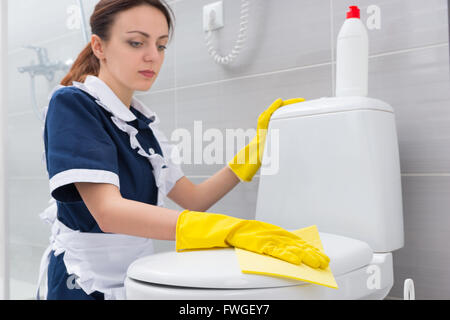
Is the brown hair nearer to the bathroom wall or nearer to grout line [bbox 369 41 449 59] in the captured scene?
the bathroom wall

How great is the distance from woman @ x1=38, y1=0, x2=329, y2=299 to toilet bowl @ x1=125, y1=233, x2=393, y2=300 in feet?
0.14

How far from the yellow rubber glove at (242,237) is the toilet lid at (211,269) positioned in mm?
20

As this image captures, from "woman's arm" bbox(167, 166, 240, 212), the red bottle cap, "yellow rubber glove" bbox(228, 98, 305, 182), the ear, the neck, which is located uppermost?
the red bottle cap

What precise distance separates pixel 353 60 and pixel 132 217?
608 mm

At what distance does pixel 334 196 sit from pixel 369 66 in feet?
1.19

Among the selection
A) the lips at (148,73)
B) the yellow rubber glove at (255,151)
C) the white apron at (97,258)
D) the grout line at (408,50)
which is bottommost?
the white apron at (97,258)

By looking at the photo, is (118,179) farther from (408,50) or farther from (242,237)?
(408,50)

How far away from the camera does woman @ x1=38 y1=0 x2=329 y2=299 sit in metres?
0.74

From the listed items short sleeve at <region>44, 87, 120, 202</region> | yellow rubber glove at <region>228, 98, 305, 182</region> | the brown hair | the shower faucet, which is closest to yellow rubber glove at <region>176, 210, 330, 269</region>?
short sleeve at <region>44, 87, 120, 202</region>

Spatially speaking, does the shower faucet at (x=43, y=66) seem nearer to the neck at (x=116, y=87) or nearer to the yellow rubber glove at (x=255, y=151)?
the neck at (x=116, y=87)

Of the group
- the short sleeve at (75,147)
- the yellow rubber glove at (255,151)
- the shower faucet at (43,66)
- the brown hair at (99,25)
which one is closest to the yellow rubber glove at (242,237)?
the short sleeve at (75,147)

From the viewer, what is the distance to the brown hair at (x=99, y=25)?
1.00 m

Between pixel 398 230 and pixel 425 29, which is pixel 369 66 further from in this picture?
pixel 398 230

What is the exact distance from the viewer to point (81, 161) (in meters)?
0.82
